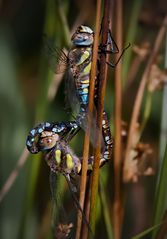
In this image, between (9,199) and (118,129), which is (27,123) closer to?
(9,199)

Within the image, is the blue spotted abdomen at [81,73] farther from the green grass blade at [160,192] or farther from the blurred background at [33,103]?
the blurred background at [33,103]

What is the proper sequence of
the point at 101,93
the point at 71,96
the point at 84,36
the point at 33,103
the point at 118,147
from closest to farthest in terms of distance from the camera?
the point at 101,93 → the point at 84,36 → the point at 71,96 → the point at 118,147 → the point at 33,103

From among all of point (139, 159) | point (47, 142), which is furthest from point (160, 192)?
point (47, 142)

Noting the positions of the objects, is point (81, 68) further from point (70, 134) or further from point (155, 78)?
point (155, 78)

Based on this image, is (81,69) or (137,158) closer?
(81,69)

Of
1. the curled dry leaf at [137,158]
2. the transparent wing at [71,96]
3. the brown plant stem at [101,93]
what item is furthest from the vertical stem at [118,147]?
the brown plant stem at [101,93]

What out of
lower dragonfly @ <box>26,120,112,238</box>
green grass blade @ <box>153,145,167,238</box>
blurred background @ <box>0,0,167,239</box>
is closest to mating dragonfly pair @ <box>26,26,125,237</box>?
lower dragonfly @ <box>26,120,112,238</box>

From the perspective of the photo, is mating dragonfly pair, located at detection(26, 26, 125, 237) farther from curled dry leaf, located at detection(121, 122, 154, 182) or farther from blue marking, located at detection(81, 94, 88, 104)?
curled dry leaf, located at detection(121, 122, 154, 182)

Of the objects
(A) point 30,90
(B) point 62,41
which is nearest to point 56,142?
(B) point 62,41
